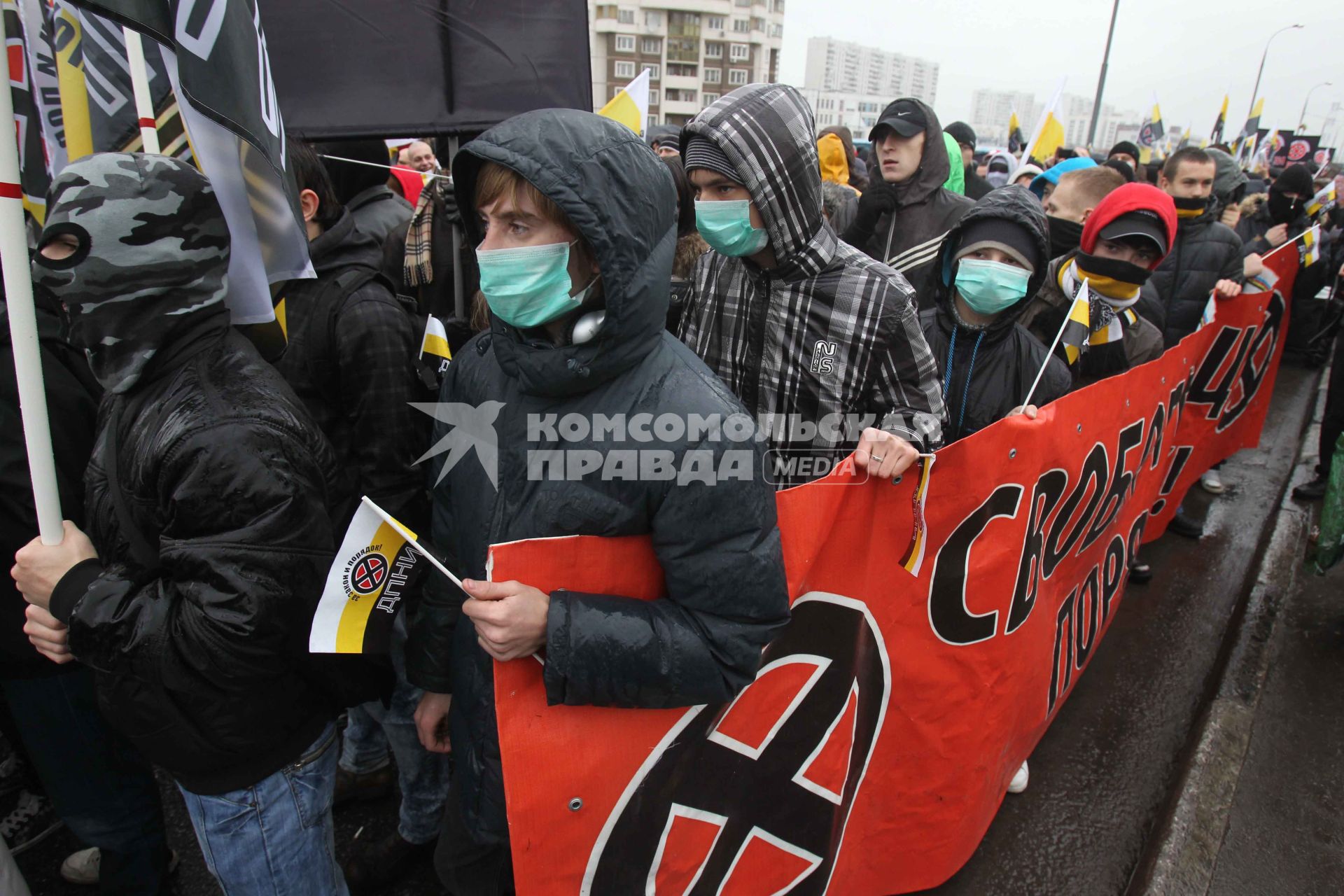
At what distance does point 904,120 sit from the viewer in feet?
11.9

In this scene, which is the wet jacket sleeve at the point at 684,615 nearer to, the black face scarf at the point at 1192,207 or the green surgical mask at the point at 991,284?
the green surgical mask at the point at 991,284

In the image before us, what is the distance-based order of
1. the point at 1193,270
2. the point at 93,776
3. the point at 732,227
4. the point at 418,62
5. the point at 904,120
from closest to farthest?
the point at 93,776 → the point at 732,227 → the point at 418,62 → the point at 904,120 → the point at 1193,270

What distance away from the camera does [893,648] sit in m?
1.92

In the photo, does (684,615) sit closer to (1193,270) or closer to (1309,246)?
(1193,270)

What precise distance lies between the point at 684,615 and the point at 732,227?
3.85 feet

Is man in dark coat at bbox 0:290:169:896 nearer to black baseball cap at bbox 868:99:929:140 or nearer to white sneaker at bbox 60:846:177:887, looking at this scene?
white sneaker at bbox 60:846:177:887

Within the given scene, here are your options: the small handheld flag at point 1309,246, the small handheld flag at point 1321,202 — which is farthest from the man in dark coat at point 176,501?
the small handheld flag at point 1321,202

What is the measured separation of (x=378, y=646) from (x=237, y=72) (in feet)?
3.57

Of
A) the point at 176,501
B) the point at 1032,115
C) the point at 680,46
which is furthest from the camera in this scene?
the point at 1032,115

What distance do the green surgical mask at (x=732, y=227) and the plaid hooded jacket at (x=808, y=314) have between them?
37 mm

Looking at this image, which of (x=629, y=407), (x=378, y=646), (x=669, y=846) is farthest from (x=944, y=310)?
(x=378, y=646)

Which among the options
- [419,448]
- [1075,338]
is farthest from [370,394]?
[1075,338]

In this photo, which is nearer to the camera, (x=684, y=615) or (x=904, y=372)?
(x=684, y=615)

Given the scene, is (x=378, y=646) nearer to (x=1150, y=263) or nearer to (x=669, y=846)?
(x=669, y=846)
